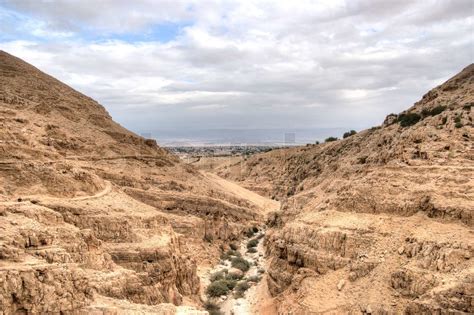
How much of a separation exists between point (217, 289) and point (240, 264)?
515 cm

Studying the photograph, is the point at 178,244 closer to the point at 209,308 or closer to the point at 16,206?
the point at 209,308

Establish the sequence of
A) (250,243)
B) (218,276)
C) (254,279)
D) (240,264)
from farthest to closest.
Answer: (250,243), (240,264), (218,276), (254,279)

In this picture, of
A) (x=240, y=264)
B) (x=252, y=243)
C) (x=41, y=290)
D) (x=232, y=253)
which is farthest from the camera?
(x=252, y=243)

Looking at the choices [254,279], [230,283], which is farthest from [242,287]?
[254,279]

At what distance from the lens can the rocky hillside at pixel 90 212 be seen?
1341 cm

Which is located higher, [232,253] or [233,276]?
[232,253]

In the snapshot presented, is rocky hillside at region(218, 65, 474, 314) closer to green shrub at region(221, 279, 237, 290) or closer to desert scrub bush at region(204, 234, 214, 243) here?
green shrub at region(221, 279, 237, 290)

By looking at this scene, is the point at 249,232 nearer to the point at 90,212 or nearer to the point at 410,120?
the point at 410,120

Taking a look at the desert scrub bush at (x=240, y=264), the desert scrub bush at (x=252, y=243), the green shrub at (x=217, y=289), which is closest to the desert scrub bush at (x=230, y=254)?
the desert scrub bush at (x=240, y=264)

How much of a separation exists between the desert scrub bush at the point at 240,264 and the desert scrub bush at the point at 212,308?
239 inches

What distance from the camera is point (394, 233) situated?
2073 centimetres

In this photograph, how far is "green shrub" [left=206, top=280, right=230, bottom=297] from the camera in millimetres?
27953

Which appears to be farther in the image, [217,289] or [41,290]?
[217,289]

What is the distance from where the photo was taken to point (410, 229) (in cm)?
2053
